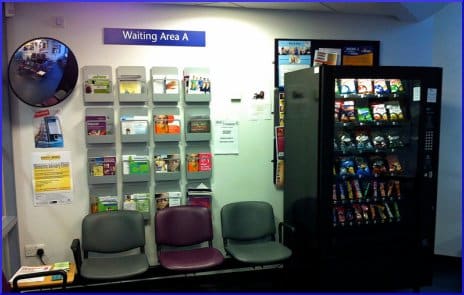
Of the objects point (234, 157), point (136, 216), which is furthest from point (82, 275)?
point (234, 157)

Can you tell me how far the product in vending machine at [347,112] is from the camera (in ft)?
→ 9.95

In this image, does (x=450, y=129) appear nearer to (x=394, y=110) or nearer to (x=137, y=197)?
(x=394, y=110)

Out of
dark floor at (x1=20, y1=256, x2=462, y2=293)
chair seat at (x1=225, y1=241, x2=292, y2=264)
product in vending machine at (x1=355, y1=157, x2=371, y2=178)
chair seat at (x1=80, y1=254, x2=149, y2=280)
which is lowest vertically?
dark floor at (x1=20, y1=256, x2=462, y2=293)

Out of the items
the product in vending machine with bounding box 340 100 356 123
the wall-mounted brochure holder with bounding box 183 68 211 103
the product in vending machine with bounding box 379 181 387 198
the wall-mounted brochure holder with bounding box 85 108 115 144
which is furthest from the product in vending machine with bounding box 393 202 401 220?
the wall-mounted brochure holder with bounding box 85 108 115 144

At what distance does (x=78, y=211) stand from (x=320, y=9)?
264 cm

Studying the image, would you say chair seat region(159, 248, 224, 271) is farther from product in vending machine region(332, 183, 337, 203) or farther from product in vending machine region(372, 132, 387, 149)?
product in vending machine region(372, 132, 387, 149)

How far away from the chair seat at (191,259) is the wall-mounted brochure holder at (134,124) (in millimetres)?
936

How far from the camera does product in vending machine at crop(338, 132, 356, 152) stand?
308cm

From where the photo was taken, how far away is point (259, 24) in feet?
10.8

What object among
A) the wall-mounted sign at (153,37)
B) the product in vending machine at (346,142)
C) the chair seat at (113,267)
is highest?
the wall-mounted sign at (153,37)

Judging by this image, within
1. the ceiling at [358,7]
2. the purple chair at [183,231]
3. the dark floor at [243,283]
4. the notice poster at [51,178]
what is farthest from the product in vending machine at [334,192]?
the notice poster at [51,178]

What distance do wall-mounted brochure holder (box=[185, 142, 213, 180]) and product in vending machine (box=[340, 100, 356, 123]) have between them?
1135 mm

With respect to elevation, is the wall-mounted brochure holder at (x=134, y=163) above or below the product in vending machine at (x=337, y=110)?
below

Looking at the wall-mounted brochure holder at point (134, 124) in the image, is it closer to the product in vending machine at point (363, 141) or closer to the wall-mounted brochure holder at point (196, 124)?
the wall-mounted brochure holder at point (196, 124)
